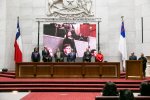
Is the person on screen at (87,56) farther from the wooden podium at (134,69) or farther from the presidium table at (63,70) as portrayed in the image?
the wooden podium at (134,69)

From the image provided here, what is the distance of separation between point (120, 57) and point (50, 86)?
304 inches

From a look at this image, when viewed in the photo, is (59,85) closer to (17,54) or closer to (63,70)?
(63,70)

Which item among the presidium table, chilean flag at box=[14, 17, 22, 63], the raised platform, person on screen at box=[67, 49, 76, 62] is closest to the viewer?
the raised platform

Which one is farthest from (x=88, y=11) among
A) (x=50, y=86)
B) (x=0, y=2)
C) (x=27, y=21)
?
(x=50, y=86)

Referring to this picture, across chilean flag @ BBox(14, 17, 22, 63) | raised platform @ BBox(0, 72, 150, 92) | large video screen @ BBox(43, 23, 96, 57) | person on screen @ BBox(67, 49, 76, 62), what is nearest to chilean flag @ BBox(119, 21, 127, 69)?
large video screen @ BBox(43, 23, 96, 57)

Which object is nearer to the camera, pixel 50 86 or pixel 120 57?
pixel 50 86

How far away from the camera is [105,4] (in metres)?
21.3

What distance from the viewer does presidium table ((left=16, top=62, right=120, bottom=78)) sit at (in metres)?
16.7

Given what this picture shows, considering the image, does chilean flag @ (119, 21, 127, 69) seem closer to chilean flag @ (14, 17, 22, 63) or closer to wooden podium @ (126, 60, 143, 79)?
wooden podium @ (126, 60, 143, 79)

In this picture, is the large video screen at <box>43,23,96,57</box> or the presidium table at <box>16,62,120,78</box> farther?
the large video screen at <box>43,23,96,57</box>

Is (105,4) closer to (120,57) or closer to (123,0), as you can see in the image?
(123,0)

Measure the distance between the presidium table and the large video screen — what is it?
146 inches

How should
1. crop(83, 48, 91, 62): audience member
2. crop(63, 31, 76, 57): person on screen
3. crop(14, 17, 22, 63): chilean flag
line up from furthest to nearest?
crop(63, 31, 76, 57): person on screen < crop(14, 17, 22, 63): chilean flag < crop(83, 48, 91, 62): audience member

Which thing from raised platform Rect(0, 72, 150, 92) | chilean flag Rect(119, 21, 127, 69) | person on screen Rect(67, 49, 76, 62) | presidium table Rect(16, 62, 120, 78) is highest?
chilean flag Rect(119, 21, 127, 69)
